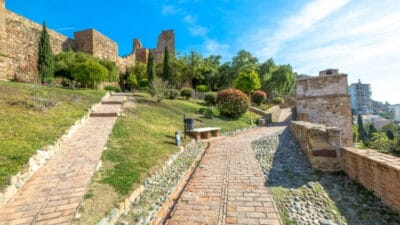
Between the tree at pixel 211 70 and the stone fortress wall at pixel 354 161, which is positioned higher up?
the tree at pixel 211 70

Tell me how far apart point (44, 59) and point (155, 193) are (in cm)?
1922

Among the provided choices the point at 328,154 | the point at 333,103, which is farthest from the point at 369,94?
the point at 328,154

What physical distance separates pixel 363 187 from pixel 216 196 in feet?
9.25

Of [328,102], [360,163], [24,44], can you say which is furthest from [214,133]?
[24,44]

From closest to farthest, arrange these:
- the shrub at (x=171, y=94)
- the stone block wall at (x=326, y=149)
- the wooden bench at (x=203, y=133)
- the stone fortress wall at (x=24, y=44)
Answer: the stone block wall at (x=326, y=149) < the wooden bench at (x=203, y=133) < the stone fortress wall at (x=24, y=44) < the shrub at (x=171, y=94)

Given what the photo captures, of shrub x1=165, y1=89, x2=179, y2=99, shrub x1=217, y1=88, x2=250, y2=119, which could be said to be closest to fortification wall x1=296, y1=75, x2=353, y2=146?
shrub x1=217, y1=88, x2=250, y2=119

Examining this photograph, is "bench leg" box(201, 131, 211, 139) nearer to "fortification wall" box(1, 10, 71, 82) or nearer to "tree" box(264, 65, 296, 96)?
"fortification wall" box(1, 10, 71, 82)

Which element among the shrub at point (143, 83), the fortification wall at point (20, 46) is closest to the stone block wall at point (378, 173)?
the fortification wall at point (20, 46)

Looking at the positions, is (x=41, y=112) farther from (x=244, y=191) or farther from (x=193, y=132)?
(x=244, y=191)

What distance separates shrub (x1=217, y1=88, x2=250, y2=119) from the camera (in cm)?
1521

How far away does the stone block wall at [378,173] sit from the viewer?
2.92 meters

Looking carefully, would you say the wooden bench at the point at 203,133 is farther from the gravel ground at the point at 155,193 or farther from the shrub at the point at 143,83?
the shrub at the point at 143,83

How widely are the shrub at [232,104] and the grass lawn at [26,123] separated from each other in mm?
9463

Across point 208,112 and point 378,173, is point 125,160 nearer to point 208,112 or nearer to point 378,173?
point 378,173
